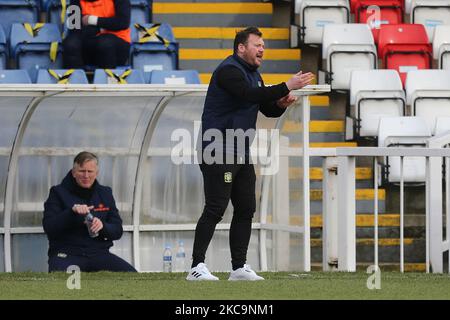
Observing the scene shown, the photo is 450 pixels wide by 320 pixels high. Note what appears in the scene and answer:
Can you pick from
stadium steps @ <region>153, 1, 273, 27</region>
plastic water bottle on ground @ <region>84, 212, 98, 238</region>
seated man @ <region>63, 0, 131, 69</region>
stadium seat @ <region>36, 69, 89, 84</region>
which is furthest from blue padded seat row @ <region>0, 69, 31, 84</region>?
plastic water bottle on ground @ <region>84, 212, 98, 238</region>

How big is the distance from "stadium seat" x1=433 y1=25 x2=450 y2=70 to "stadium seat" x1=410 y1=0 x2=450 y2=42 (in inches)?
18.8

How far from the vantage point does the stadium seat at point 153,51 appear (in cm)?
1534

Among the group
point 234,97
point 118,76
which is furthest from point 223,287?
point 118,76

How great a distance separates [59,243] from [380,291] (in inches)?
140

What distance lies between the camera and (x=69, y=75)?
14.2 metres

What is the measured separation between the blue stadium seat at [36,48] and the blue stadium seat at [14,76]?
2.33ft

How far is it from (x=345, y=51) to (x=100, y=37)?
2791 millimetres

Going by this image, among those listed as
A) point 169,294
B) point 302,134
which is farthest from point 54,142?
point 169,294

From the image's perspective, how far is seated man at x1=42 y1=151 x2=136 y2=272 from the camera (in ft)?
37.8

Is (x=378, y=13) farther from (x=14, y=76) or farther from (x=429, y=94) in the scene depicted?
(x=14, y=76)

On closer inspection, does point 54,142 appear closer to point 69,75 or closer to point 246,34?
point 69,75

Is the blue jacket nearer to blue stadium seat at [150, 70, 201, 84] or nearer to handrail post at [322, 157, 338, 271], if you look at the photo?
handrail post at [322, 157, 338, 271]

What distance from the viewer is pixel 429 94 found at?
1540 cm

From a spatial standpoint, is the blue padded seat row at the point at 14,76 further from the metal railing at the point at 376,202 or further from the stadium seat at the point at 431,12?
the stadium seat at the point at 431,12
